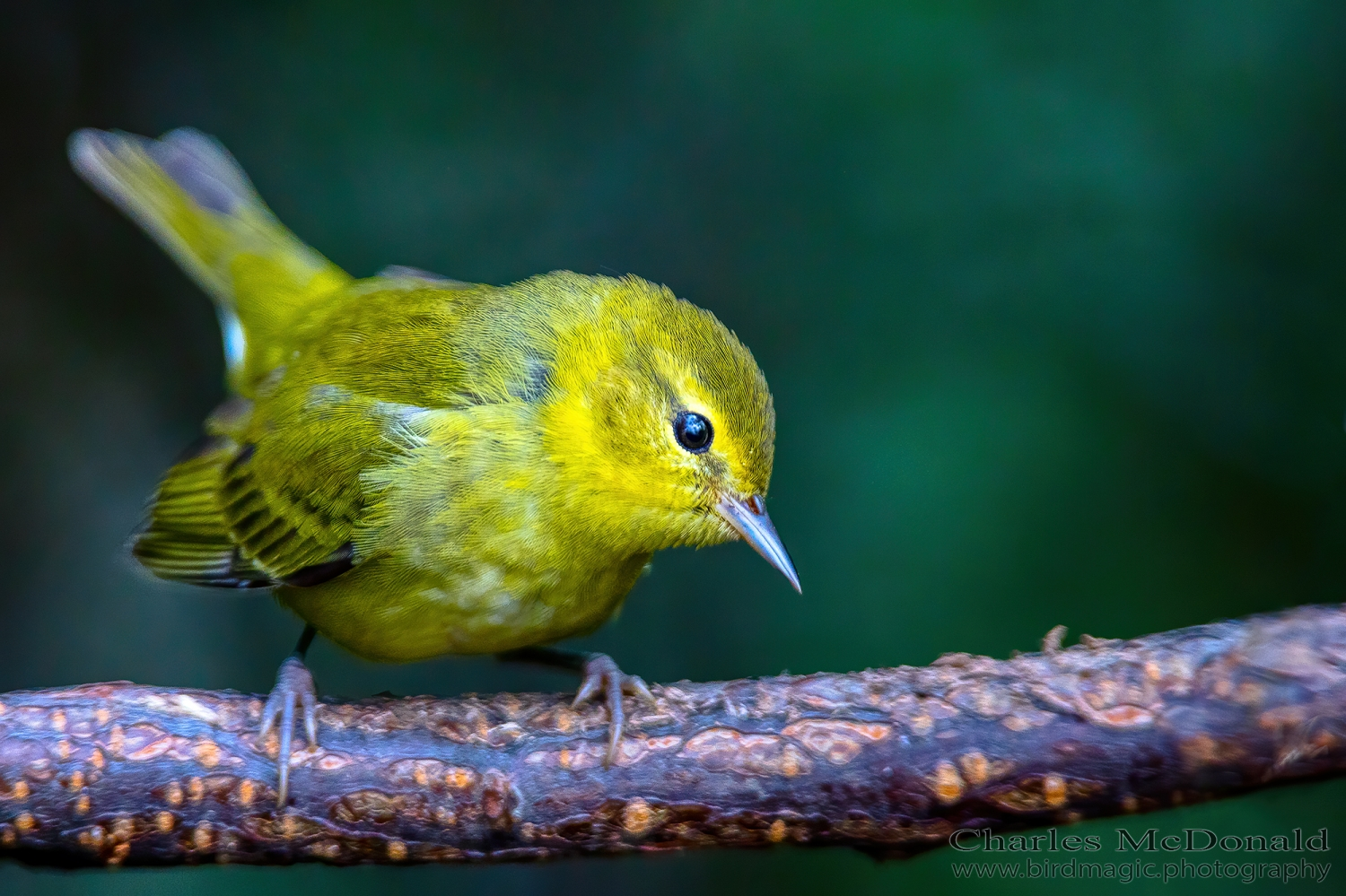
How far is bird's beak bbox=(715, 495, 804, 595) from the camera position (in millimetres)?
2988

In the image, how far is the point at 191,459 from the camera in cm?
381

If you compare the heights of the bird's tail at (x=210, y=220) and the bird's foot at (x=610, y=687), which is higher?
the bird's tail at (x=210, y=220)

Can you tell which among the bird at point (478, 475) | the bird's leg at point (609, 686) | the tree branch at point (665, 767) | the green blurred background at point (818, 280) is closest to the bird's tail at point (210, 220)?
the green blurred background at point (818, 280)

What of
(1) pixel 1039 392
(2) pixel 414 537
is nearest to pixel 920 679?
(2) pixel 414 537

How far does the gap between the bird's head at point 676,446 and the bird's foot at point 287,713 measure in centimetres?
82

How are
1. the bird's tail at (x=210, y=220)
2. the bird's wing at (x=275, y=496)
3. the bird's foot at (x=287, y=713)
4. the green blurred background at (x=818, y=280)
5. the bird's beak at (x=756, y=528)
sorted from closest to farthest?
the bird's foot at (x=287, y=713) → the bird's beak at (x=756, y=528) → the bird's wing at (x=275, y=496) → the green blurred background at (x=818, y=280) → the bird's tail at (x=210, y=220)

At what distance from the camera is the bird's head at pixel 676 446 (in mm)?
3027

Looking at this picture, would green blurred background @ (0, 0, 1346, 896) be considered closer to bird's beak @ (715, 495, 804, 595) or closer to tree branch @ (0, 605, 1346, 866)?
bird's beak @ (715, 495, 804, 595)

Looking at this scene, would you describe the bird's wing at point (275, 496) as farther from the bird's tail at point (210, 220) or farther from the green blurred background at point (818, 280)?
the green blurred background at point (818, 280)

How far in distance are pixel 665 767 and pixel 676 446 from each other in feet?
2.72

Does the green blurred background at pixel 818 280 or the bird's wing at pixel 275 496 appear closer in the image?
the bird's wing at pixel 275 496

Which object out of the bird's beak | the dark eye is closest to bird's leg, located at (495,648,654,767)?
the bird's beak

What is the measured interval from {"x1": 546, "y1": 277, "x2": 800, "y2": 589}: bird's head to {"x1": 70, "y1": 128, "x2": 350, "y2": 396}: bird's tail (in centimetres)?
163

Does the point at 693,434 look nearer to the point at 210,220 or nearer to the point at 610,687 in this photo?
the point at 610,687
